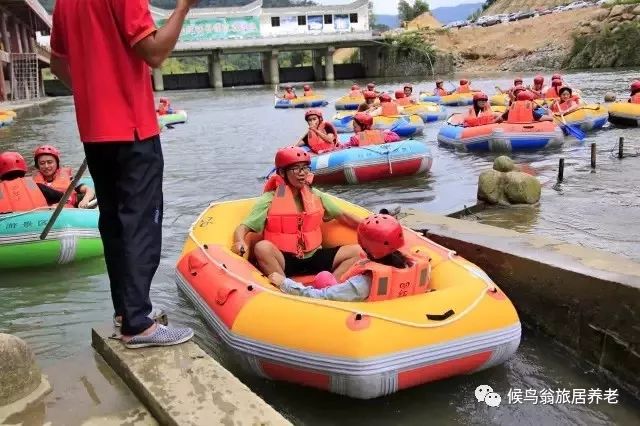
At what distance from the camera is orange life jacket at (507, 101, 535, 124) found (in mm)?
10750

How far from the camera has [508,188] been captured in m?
7.14

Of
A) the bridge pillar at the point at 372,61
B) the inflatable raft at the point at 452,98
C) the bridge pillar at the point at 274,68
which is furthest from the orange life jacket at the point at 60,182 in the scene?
the bridge pillar at the point at 372,61

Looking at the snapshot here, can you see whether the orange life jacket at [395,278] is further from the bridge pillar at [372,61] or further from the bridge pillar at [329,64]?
the bridge pillar at [372,61]

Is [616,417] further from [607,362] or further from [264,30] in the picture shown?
[264,30]

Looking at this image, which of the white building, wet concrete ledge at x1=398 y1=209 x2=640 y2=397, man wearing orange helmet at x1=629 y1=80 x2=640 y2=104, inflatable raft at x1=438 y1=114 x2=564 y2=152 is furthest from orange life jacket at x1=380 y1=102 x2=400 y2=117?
the white building

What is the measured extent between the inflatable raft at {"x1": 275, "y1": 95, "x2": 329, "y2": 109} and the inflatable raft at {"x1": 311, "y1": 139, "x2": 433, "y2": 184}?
1405cm

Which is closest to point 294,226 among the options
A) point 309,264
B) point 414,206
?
point 309,264

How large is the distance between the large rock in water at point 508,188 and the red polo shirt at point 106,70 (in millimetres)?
5266

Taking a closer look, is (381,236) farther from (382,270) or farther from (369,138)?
(369,138)

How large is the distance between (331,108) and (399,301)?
778 inches

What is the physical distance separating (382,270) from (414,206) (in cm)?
458

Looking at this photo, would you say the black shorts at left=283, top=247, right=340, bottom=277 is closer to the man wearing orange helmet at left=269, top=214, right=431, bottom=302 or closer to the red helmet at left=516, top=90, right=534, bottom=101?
the man wearing orange helmet at left=269, top=214, right=431, bottom=302

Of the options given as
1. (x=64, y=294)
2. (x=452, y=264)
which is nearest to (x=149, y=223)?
(x=452, y=264)

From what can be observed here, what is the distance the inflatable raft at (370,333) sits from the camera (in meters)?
3.16
